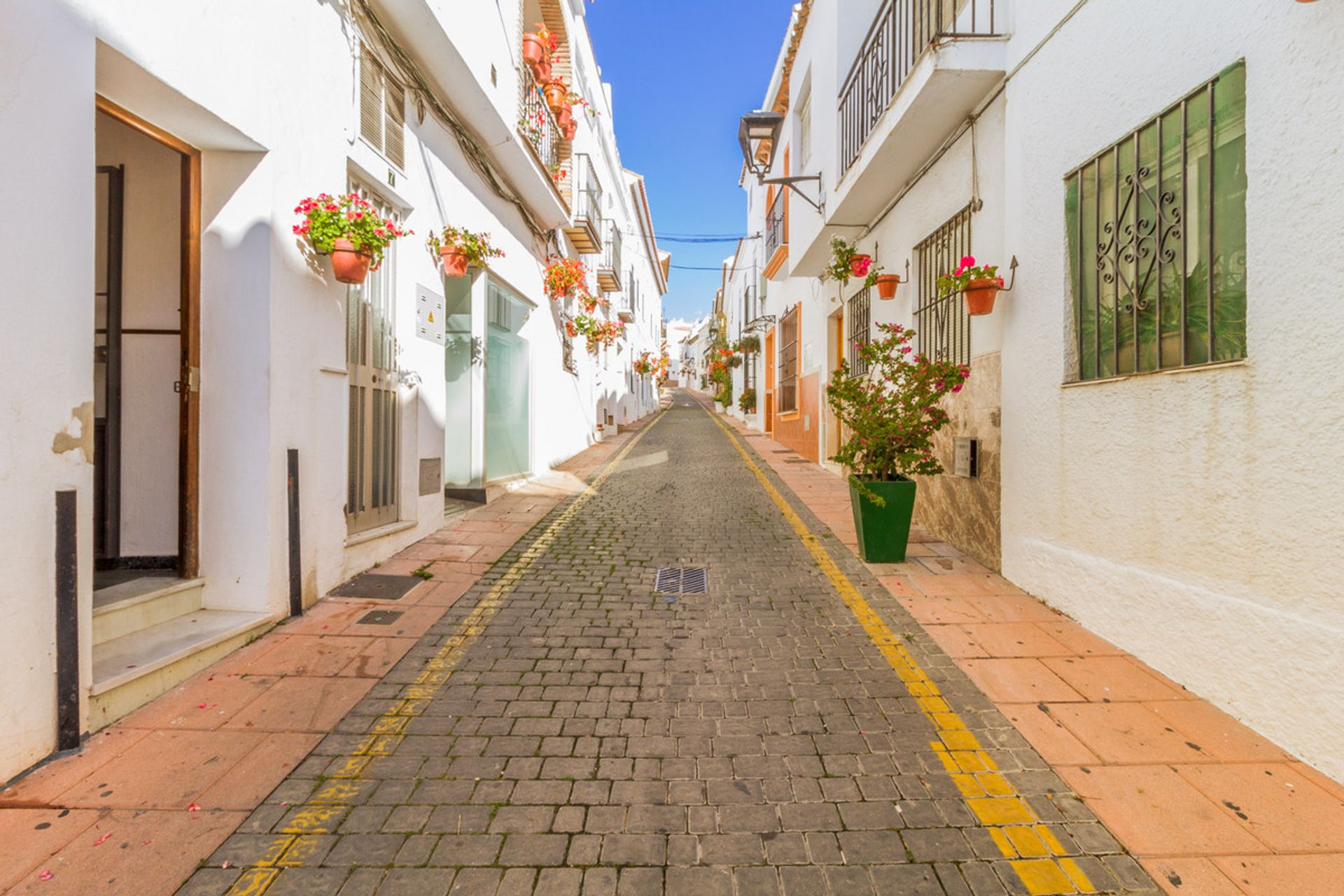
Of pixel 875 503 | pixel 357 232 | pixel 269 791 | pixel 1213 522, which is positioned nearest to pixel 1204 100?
pixel 1213 522

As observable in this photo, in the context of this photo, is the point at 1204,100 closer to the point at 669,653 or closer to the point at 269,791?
the point at 669,653

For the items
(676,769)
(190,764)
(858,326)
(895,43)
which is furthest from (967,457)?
(190,764)

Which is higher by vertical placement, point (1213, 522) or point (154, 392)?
point (154, 392)

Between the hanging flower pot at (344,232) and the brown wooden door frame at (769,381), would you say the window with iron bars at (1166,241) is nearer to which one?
the hanging flower pot at (344,232)

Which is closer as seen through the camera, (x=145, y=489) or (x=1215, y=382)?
(x=1215, y=382)

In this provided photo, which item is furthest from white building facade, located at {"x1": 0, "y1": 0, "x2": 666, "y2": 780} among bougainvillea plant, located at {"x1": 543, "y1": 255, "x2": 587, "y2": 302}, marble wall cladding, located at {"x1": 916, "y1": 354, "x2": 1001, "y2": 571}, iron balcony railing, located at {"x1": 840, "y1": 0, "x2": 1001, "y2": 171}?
marble wall cladding, located at {"x1": 916, "y1": 354, "x2": 1001, "y2": 571}

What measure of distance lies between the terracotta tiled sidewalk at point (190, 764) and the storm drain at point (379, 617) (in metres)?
0.04

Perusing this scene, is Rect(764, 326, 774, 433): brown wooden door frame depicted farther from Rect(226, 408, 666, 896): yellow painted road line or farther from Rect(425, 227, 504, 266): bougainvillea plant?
Rect(226, 408, 666, 896): yellow painted road line

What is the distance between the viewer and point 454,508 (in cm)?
768

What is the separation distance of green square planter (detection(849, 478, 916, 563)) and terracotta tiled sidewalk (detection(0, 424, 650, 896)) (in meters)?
3.49

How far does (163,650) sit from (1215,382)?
5450 millimetres

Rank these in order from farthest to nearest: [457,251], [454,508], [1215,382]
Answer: [454,508], [457,251], [1215,382]

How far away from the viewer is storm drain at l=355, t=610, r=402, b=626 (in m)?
4.16

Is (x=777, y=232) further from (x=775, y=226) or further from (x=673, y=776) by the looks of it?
(x=673, y=776)
